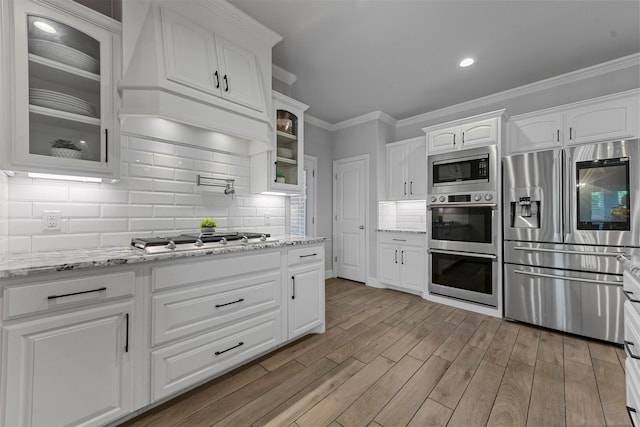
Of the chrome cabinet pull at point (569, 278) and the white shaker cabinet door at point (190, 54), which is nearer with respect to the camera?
the white shaker cabinet door at point (190, 54)

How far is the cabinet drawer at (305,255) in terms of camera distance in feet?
6.99

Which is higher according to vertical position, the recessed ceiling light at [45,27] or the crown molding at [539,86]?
the crown molding at [539,86]

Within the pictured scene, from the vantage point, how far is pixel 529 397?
5.27 feet

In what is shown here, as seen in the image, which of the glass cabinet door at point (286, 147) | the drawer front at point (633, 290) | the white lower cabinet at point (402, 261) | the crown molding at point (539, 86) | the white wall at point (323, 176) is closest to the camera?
the drawer front at point (633, 290)

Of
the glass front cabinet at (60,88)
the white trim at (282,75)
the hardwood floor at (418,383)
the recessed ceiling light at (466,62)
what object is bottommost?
the hardwood floor at (418,383)

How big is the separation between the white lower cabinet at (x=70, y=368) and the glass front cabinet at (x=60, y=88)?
831 millimetres

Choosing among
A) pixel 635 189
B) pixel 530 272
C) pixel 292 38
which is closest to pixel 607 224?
pixel 635 189

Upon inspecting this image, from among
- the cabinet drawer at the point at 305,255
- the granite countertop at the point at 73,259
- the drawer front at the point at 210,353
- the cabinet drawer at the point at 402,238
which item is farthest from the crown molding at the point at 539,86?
the drawer front at the point at 210,353

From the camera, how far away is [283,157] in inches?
103

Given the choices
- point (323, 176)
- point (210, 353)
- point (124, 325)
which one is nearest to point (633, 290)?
point (210, 353)

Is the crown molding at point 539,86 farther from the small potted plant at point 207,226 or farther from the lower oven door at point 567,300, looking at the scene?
the small potted plant at point 207,226

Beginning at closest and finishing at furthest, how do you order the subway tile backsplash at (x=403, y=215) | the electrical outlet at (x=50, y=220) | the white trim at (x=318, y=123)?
the electrical outlet at (x=50, y=220) → the subway tile backsplash at (x=403, y=215) → the white trim at (x=318, y=123)

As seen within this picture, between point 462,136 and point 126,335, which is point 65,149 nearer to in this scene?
point 126,335

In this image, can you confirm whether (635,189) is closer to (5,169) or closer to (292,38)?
(292,38)
